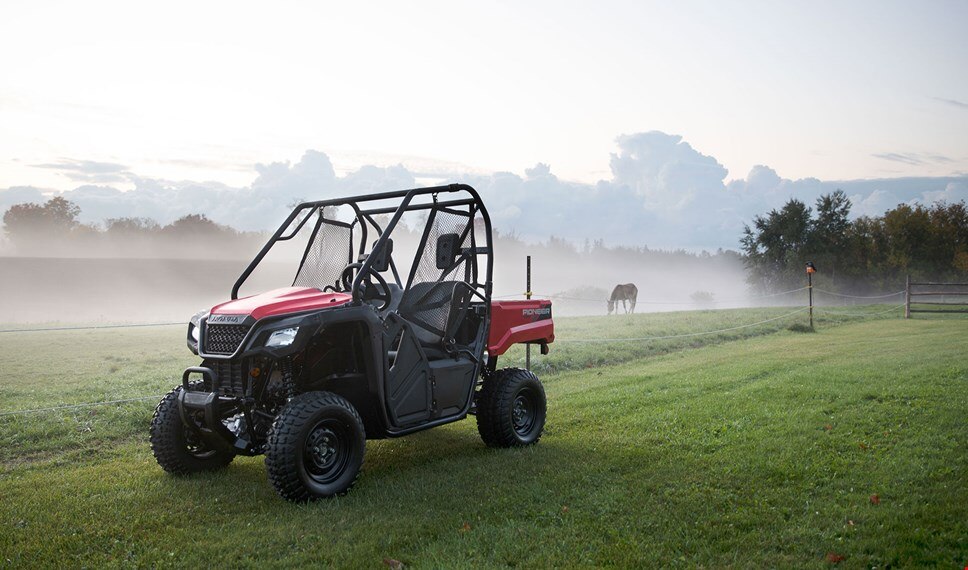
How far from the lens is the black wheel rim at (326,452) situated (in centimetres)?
568

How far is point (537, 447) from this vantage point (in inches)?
292

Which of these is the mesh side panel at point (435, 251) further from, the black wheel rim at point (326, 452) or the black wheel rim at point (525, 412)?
the black wheel rim at point (326, 452)

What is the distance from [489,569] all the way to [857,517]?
2.71m

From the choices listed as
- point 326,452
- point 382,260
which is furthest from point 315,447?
point 382,260

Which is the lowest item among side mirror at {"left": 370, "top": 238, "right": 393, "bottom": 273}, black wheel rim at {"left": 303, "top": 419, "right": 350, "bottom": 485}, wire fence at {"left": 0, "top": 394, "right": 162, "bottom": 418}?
wire fence at {"left": 0, "top": 394, "right": 162, "bottom": 418}

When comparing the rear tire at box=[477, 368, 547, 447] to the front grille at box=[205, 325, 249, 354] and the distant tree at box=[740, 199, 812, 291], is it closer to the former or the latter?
the front grille at box=[205, 325, 249, 354]

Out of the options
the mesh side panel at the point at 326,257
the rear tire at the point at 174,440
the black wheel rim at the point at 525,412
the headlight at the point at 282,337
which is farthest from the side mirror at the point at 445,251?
the rear tire at the point at 174,440

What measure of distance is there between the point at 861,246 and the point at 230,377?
54.2 metres

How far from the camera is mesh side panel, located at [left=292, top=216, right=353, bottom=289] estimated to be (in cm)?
738

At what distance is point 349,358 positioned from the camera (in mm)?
6352

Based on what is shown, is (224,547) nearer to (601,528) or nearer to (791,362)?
(601,528)

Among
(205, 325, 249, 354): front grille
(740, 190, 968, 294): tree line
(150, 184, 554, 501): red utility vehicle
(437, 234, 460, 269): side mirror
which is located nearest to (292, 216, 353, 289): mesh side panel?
(150, 184, 554, 501): red utility vehicle

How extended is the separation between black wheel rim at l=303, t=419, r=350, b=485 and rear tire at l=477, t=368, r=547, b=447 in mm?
1826

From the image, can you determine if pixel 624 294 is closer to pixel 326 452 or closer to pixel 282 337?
pixel 326 452
